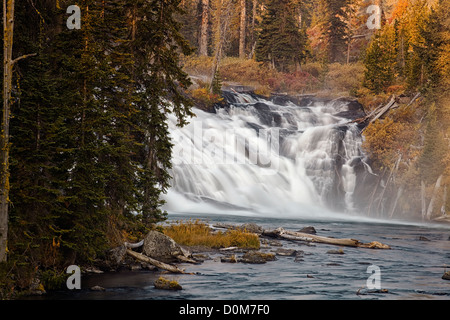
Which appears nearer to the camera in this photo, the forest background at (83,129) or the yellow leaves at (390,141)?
the forest background at (83,129)

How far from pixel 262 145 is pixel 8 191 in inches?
1405

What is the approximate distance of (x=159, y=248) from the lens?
1503 cm

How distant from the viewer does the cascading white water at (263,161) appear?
35688 mm

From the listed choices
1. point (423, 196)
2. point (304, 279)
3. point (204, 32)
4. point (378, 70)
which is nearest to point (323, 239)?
point (304, 279)

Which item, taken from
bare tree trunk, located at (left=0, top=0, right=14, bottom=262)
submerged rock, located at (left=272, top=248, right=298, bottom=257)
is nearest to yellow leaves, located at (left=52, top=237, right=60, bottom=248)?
bare tree trunk, located at (left=0, top=0, right=14, bottom=262)

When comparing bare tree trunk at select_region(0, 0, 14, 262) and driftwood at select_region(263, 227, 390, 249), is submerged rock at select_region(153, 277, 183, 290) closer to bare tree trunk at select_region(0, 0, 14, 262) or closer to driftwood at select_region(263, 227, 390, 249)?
bare tree trunk at select_region(0, 0, 14, 262)

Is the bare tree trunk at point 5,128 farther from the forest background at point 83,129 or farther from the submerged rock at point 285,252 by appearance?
the submerged rock at point 285,252

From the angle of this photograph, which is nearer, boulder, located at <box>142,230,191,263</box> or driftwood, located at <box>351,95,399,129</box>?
boulder, located at <box>142,230,191,263</box>

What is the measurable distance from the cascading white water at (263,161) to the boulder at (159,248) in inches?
667

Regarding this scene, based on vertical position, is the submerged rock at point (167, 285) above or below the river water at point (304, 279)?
above

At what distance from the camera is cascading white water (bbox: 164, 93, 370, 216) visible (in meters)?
35.7

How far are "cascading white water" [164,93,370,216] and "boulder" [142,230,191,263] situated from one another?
17.0 metres

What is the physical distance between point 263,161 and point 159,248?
1097 inches

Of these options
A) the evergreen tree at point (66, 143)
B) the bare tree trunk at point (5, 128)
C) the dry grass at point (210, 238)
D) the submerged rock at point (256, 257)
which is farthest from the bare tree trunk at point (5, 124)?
the dry grass at point (210, 238)
